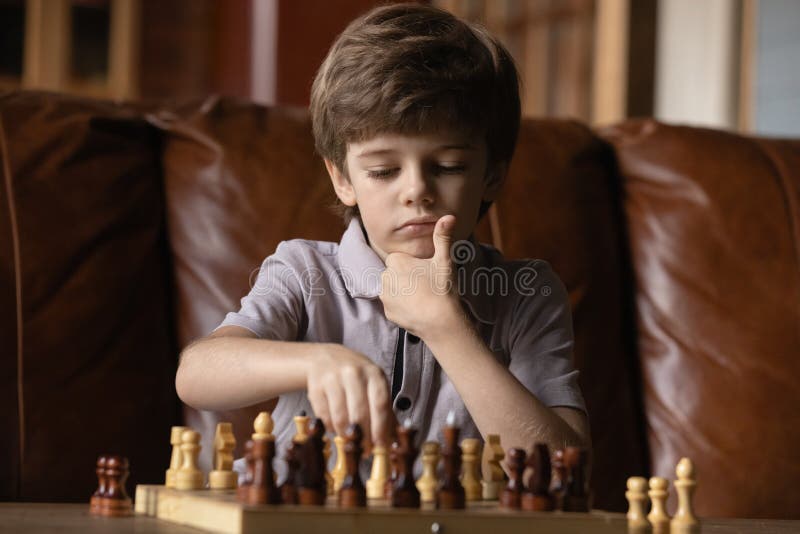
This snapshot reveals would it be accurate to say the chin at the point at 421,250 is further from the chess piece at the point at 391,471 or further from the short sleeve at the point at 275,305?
the chess piece at the point at 391,471

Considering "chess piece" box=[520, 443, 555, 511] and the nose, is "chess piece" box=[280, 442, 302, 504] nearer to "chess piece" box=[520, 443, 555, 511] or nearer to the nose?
"chess piece" box=[520, 443, 555, 511]

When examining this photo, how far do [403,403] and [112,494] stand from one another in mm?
408

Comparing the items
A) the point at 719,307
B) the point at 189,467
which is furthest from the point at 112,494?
the point at 719,307

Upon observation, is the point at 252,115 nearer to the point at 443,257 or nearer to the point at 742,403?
the point at 443,257

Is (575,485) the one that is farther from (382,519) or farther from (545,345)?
(545,345)

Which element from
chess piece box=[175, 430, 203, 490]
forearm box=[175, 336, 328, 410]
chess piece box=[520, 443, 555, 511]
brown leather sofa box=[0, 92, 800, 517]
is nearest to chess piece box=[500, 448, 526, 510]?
chess piece box=[520, 443, 555, 511]

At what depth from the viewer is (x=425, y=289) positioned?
121 cm

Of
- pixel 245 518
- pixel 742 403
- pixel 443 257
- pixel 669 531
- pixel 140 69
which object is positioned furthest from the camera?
pixel 140 69

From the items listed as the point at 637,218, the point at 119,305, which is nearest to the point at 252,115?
the point at 119,305

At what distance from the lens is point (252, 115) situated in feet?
6.46

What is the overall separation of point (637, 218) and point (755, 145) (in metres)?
0.29

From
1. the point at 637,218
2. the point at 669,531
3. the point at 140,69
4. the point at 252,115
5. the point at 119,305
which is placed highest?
the point at 140,69

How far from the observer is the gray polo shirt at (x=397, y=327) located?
4.53 ft

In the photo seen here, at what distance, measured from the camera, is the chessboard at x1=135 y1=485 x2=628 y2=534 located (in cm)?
86
